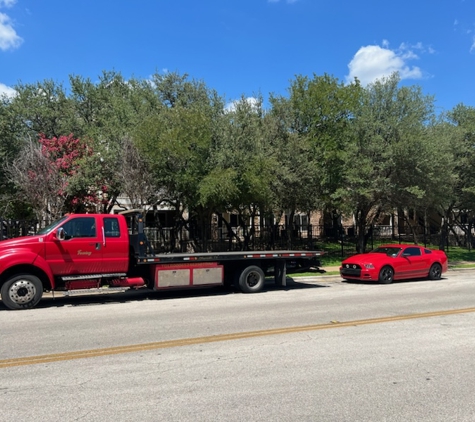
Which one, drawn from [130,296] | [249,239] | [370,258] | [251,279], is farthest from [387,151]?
[130,296]

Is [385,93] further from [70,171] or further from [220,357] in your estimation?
[220,357]

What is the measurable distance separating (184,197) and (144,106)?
5108mm

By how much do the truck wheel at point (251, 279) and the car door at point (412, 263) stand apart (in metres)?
5.89

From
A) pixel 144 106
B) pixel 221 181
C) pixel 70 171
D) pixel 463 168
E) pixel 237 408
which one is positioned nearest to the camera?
pixel 237 408

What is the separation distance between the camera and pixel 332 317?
30.5 ft

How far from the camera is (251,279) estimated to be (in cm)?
1343

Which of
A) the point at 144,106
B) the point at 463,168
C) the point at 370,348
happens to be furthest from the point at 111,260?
the point at 463,168

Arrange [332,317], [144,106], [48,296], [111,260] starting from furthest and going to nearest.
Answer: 1. [144,106]
2. [48,296]
3. [111,260]
4. [332,317]

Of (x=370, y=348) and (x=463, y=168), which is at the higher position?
(x=463, y=168)

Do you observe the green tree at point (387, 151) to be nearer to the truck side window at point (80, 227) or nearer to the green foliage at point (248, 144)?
the green foliage at point (248, 144)

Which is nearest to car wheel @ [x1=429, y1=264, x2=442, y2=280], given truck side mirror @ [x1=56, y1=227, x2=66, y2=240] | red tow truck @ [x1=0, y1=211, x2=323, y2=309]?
red tow truck @ [x1=0, y1=211, x2=323, y2=309]

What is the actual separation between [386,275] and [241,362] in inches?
437

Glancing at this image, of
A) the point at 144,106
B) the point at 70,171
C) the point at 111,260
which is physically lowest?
the point at 111,260

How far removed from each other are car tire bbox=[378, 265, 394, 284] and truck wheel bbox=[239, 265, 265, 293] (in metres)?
4.86
